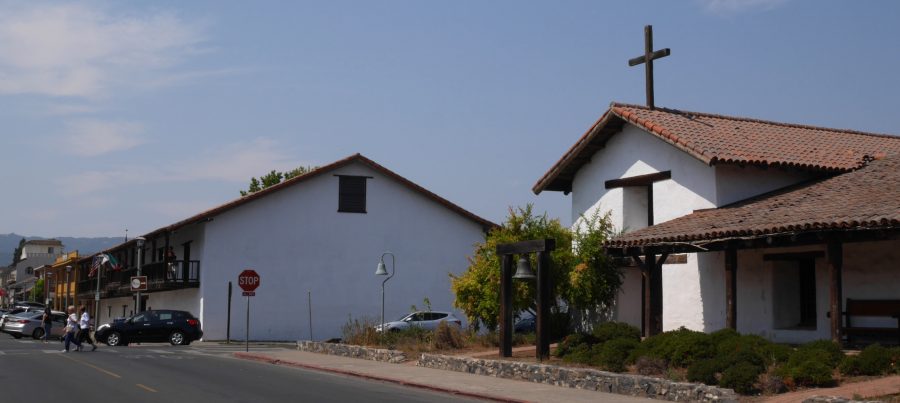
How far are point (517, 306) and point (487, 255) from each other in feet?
6.00

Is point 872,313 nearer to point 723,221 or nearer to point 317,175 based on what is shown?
point 723,221

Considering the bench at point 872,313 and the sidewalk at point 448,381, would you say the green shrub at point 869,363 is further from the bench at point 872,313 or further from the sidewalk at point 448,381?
the sidewalk at point 448,381

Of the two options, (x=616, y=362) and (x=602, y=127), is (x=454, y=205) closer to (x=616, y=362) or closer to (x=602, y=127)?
(x=602, y=127)

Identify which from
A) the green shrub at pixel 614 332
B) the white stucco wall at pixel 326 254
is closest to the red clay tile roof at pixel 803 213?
the green shrub at pixel 614 332

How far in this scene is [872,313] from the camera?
61.7 feet

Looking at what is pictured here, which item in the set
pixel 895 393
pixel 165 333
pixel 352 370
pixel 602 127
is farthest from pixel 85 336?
pixel 895 393

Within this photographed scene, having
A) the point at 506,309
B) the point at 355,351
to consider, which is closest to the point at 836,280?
the point at 506,309

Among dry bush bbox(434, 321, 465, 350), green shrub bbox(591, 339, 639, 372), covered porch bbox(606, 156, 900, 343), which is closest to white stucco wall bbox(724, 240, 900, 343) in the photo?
covered porch bbox(606, 156, 900, 343)

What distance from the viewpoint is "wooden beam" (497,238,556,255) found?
2109cm

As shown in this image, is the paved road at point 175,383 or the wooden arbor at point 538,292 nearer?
the paved road at point 175,383

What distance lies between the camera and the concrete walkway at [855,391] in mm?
13703

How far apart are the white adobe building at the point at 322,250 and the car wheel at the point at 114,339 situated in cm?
543

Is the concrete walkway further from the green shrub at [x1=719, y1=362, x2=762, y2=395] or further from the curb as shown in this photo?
the curb

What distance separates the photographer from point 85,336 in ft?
107
